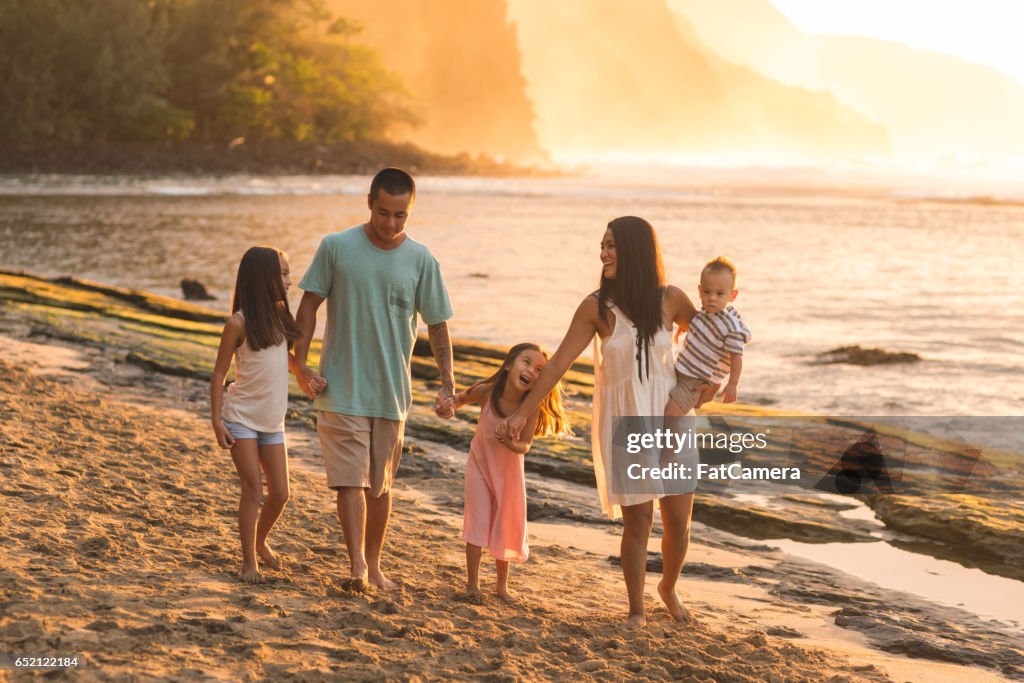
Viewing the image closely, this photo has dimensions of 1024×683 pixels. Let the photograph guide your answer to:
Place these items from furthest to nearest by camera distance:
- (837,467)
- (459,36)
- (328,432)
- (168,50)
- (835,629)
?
(459,36), (168,50), (837,467), (835,629), (328,432)

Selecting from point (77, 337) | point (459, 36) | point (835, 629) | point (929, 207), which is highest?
point (459, 36)

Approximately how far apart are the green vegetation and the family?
69.1m

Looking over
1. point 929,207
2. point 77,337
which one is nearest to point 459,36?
point 929,207

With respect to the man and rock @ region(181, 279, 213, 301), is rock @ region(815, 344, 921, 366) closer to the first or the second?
rock @ region(181, 279, 213, 301)

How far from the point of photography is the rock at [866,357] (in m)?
13.3

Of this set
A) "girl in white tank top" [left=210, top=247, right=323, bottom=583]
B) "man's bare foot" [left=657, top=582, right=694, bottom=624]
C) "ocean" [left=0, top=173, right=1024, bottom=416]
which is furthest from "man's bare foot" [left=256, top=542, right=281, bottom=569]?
"ocean" [left=0, top=173, right=1024, bottom=416]

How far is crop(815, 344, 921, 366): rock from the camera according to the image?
13.3m

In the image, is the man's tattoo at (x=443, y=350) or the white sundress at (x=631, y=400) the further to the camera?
the man's tattoo at (x=443, y=350)

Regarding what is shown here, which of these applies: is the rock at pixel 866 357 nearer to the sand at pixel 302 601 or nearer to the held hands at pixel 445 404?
the sand at pixel 302 601

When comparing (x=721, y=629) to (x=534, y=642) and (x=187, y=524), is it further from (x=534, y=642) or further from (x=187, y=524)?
(x=187, y=524)

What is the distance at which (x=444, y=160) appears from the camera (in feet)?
306

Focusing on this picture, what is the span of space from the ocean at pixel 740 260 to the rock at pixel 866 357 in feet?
0.80

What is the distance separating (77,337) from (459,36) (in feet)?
534
